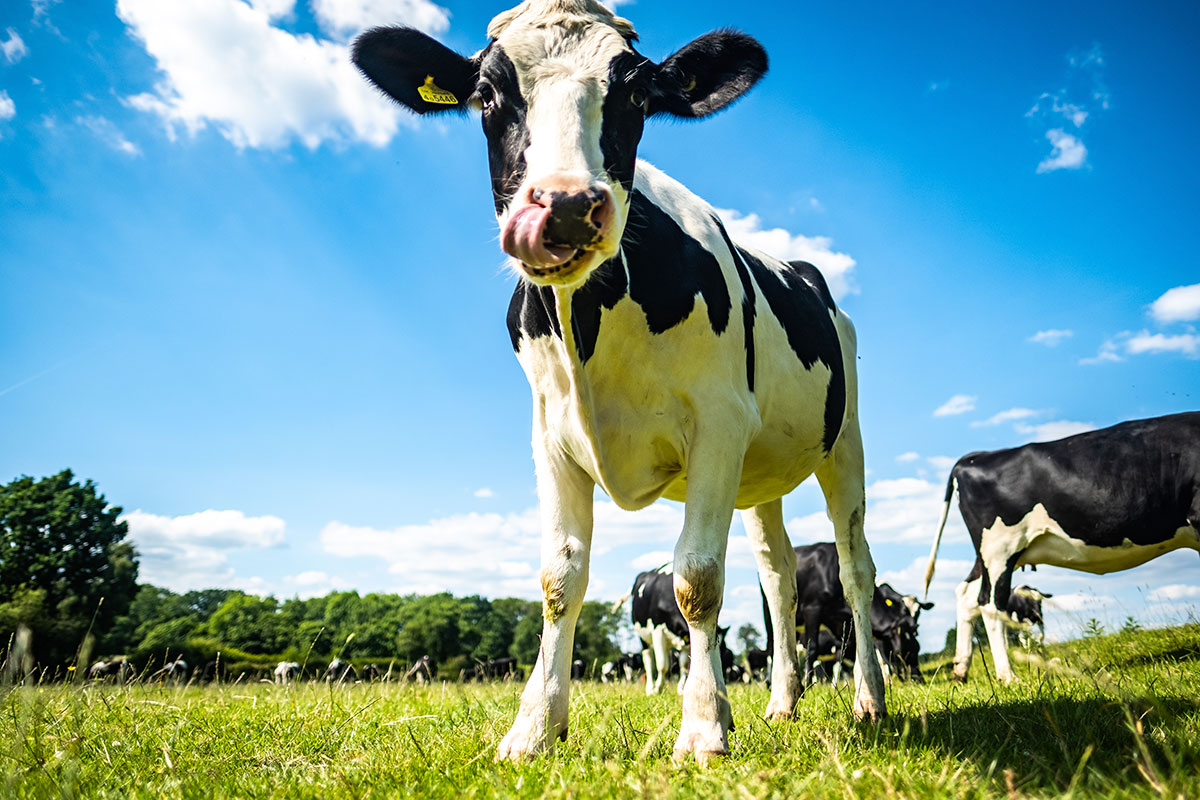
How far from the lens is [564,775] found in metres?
2.60

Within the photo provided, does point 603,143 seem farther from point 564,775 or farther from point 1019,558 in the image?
point 1019,558

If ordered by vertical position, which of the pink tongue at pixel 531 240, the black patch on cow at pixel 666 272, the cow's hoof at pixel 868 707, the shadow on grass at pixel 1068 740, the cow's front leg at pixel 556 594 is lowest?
the cow's hoof at pixel 868 707

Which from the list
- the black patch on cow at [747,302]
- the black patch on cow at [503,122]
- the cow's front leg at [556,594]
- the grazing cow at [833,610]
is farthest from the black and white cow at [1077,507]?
the black patch on cow at [503,122]

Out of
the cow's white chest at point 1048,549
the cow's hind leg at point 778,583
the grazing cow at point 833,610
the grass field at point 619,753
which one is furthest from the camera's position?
the grazing cow at point 833,610

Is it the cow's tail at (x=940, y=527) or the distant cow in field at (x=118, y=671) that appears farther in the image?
the cow's tail at (x=940, y=527)

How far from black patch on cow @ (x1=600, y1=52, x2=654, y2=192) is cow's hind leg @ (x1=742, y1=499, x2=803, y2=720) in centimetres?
349

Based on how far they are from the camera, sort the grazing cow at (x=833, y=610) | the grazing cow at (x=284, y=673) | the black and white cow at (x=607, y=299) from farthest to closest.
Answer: the grazing cow at (x=833, y=610), the grazing cow at (x=284, y=673), the black and white cow at (x=607, y=299)

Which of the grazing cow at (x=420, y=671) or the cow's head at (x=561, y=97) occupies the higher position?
the cow's head at (x=561, y=97)

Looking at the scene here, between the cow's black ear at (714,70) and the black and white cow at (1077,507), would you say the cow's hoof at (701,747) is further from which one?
the black and white cow at (1077,507)

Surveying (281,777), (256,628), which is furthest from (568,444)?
(256,628)

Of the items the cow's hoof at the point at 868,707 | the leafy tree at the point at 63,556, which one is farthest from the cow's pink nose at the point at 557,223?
the leafy tree at the point at 63,556

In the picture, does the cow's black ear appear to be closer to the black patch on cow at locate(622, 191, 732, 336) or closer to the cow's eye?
the black patch on cow at locate(622, 191, 732, 336)

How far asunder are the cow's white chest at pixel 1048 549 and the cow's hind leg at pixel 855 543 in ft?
19.5

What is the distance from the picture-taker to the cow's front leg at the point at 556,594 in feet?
10.9
